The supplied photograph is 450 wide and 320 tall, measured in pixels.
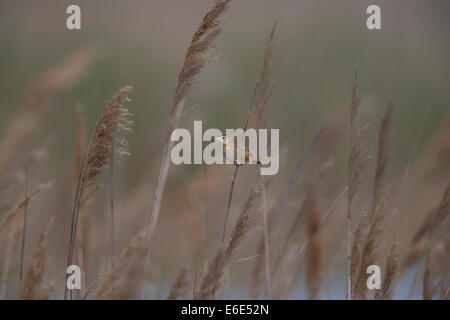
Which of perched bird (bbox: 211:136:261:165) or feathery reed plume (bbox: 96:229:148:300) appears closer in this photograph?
feathery reed plume (bbox: 96:229:148:300)

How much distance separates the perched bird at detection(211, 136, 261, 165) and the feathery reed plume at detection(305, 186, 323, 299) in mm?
528

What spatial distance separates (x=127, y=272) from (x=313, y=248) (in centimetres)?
109

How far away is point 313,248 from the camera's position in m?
2.85

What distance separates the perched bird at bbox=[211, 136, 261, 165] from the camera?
225 centimetres

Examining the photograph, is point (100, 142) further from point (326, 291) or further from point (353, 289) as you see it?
point (326, 291)

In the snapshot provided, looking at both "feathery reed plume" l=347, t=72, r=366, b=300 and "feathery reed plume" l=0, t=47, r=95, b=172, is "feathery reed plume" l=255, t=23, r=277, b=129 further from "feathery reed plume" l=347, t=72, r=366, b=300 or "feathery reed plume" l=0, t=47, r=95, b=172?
"feathery reed plume" l=0, t=47, r=95, b=172

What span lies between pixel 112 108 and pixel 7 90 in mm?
3981

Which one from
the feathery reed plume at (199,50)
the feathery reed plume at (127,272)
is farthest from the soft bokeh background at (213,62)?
the feathery reed plume at (127,272)

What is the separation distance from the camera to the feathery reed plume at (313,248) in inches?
Result: 108

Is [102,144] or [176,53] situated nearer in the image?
[102,144]

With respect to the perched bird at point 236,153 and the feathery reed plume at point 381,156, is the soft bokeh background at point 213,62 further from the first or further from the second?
the perched bird at point 236,153

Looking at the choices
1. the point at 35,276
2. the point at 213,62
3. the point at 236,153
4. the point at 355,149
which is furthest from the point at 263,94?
the point at 213,62

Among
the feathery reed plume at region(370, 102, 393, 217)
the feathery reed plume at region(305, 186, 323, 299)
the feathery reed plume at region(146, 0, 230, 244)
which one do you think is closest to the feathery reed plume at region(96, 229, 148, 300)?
the feathery reed plume at region(146, 0, 230, 244)

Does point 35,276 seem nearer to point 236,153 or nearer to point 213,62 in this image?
point 236,153
